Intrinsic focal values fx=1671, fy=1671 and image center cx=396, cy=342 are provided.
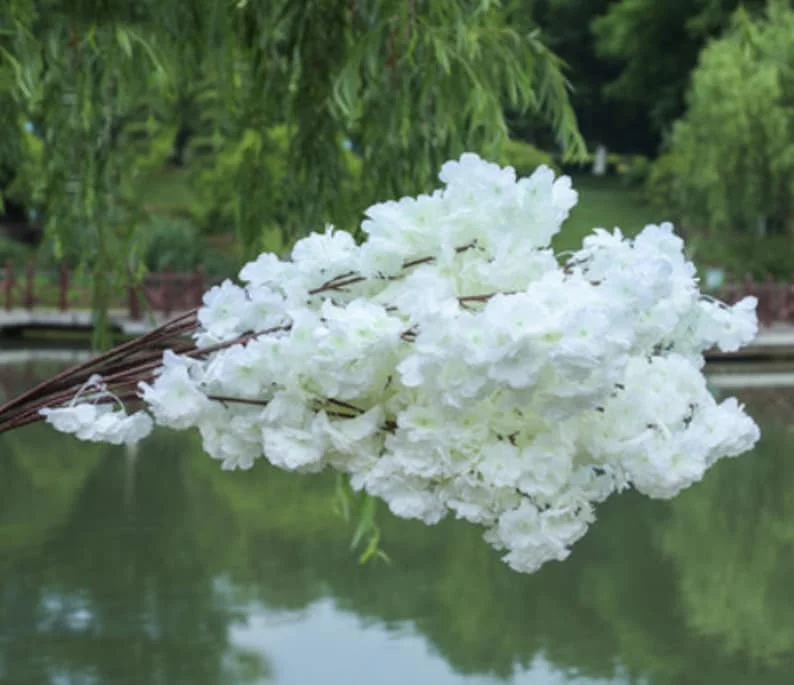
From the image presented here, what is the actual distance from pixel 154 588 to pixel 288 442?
202 inches

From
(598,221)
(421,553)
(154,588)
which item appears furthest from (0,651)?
(598,221)

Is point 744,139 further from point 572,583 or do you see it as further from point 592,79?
point 592,79

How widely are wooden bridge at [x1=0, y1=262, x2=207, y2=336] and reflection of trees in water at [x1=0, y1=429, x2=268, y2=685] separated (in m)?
8.14

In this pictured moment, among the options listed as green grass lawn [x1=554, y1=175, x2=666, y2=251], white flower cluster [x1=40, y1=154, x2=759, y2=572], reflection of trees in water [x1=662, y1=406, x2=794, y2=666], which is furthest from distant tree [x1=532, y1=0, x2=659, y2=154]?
white flower cluster [x1=40, y1=154, x2=759, y2=572]

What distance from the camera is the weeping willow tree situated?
358 cm

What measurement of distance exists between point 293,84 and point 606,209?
24669 mm

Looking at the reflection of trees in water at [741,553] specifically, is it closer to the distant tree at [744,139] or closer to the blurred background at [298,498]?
the blurred background at [298,498]

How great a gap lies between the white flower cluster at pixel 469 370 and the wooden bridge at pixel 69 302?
47.0ft

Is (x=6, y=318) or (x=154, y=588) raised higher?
(x=6, y=318)

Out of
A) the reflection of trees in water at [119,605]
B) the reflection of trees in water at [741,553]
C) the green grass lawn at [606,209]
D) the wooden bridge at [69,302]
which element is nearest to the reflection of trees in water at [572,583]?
the reflection of trees in water at [741,553]

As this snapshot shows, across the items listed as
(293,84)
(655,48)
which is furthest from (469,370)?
(655,48)

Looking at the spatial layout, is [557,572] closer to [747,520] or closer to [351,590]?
[351,590]

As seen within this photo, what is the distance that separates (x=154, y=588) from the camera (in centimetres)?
652

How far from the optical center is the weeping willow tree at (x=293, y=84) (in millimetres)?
3578
